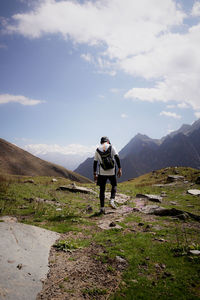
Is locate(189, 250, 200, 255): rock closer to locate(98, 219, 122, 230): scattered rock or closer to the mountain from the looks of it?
locate(98, 219, 122, 230): scattered rock

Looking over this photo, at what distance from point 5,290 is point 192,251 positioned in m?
4.42

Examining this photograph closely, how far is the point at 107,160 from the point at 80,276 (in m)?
5.98

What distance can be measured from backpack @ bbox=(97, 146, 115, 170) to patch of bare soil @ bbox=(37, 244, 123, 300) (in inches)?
187

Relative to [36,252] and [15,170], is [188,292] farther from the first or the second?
[15,170]

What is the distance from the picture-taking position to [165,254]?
4793mm

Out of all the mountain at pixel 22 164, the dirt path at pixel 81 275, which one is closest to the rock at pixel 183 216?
the dirt path at pixel 81 275

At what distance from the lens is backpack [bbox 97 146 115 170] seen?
938cm

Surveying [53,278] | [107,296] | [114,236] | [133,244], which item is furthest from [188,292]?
[114,236]

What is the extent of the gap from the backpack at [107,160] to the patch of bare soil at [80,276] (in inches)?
187

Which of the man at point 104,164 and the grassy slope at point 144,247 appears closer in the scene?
the grassy slope at point 144,247

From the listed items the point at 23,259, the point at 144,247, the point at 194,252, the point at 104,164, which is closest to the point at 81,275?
the point at 23,259

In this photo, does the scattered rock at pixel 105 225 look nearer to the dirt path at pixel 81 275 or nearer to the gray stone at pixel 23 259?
the dirt path at pixel 81 275

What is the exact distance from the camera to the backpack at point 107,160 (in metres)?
9.38

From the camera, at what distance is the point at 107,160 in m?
9.41
